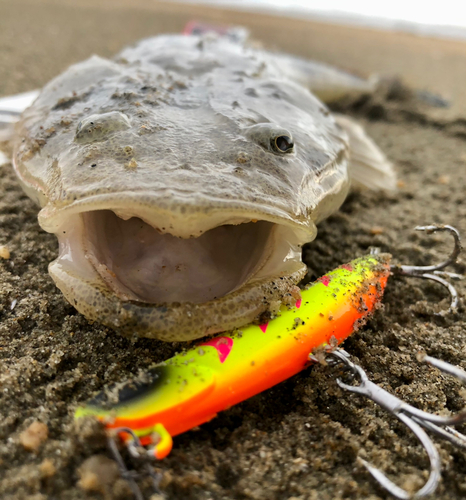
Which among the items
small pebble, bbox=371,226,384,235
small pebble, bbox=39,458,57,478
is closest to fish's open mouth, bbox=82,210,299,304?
small pebble, bbox=39,458,57,478

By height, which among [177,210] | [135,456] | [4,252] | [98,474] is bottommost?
[4,252]


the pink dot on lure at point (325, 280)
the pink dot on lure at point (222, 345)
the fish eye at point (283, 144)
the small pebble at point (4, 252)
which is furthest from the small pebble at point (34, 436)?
the fish eye at point (283, 144)

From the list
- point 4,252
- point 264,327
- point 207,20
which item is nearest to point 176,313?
point 264,327

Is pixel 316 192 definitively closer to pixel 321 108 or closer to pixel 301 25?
pixel 321 108

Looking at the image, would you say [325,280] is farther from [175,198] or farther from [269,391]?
[175,198]

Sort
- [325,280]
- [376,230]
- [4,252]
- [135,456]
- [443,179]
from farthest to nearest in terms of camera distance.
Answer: [443,179] < [376,230] < [4,252] < [325,280] < [135,456]

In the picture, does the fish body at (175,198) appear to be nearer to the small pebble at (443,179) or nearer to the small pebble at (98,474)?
the small pebble at (98,474)

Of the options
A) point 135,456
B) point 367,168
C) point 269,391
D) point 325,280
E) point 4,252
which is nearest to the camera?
point 135,456
